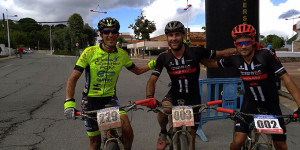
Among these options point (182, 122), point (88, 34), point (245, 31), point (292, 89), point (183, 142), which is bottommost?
point (183, 142)

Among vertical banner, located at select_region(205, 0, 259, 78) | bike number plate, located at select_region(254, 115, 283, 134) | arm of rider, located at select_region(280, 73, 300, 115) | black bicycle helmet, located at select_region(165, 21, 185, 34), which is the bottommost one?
bike number plate, located at select_region(254, 115, 283, 134)

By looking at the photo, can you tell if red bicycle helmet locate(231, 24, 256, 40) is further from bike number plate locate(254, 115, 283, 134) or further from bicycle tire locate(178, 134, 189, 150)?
bicycle tire locate(178, 134, 189, 150)

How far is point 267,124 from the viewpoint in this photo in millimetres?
2674

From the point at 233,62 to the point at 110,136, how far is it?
6.25ft

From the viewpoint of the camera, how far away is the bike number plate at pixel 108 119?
279 centimetres

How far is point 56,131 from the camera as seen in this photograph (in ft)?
18.4

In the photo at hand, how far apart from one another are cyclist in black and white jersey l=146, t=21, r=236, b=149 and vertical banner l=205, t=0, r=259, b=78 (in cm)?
392

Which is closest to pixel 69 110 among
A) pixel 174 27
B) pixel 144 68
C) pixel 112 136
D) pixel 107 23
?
pixel 112 136

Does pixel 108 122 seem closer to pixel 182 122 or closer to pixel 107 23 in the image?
pixel 182 122

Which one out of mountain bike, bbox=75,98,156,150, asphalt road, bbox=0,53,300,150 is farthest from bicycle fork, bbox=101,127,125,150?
asphalt road, bbox=0,53,300,150

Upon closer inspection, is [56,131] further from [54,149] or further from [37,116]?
[37,116]

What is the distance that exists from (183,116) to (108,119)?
0.89 meters

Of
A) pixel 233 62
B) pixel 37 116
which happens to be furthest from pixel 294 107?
pixel 37 116

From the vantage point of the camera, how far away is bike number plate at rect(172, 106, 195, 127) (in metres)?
2.89
